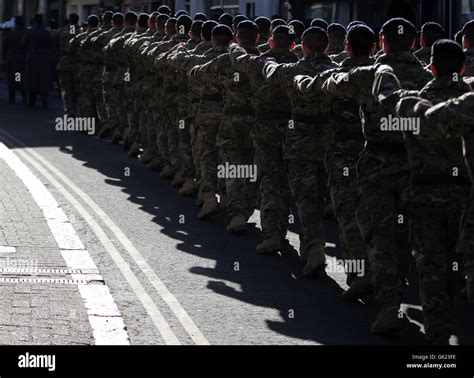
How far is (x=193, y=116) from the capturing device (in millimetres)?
15367

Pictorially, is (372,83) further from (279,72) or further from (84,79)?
(84,79)

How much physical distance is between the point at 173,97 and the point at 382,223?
25.1 ft

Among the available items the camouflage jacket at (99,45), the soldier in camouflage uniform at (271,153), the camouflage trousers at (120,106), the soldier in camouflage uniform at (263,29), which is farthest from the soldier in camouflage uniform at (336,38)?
the camouflage jacket at (99,45)

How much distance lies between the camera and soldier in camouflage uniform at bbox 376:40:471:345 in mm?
8531

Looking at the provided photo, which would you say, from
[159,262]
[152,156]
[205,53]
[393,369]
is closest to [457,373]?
[393,369]

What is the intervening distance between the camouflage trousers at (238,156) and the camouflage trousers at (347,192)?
2700 millimetres

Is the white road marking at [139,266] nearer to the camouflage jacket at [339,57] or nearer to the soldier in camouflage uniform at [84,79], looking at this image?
the camouflage jacket at [339,57]

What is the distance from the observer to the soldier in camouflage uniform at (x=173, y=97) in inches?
658

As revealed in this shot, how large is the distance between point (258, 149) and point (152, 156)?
6.70 metres

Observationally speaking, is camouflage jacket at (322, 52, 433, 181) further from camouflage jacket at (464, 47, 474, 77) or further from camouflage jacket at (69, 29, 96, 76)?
camouflage jacket at (69, 29, 96, 76)

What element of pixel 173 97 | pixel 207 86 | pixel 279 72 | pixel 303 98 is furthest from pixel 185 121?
pixel 303 98

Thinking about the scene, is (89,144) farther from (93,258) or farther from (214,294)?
(214,294)

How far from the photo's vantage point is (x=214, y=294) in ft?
34.4

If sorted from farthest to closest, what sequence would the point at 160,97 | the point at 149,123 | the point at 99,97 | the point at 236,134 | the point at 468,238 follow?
the point at 99,97 → the point at 149,123 → the point at 160,97 → the point at 236,134 → the point at 468,238
